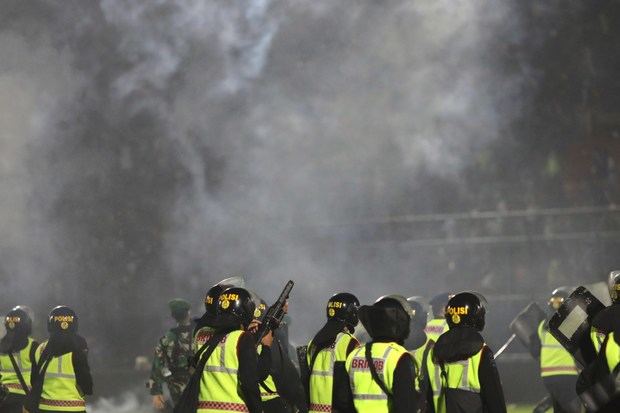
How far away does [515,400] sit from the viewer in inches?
609

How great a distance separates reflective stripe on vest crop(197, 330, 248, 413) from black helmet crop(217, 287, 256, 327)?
0.12m

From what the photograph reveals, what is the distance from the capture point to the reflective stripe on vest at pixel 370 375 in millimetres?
6188

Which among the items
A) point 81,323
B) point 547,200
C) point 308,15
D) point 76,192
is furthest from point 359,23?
point 81,323

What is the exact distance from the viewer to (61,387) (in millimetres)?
9422

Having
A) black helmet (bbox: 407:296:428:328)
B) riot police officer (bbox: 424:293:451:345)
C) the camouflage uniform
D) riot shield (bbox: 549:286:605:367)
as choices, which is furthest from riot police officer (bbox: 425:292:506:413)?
the camouflage uniform

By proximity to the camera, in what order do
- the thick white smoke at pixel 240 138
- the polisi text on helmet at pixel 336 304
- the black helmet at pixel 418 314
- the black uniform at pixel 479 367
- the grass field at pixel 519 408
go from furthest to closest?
the thick white smoke at pixel 240 138 < the grass field at pixel 519 408 < the black helmet at pixel 418 314 < the polisi text on helmet at pixel 336 304 < the black uniform at pixel 479 367

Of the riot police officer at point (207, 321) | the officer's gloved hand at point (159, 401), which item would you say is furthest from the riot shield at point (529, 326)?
the riot police officer at point (207, 321)

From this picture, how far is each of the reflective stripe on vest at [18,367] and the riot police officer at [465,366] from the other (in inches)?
184

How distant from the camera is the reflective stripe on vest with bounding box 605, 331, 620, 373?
6.09m

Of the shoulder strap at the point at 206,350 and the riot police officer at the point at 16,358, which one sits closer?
the shoulder strap at the point at 206,350

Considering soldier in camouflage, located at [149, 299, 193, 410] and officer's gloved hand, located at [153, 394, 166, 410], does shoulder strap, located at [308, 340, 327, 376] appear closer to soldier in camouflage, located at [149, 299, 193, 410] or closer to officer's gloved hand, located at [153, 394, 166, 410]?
soldier in camouflage, located at [149, 299, 193, 410]

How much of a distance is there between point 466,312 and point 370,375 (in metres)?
0.71

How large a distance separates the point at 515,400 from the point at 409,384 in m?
9.80

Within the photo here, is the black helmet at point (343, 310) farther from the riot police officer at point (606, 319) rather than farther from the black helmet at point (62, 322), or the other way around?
the black helmet at point (62, 322)
